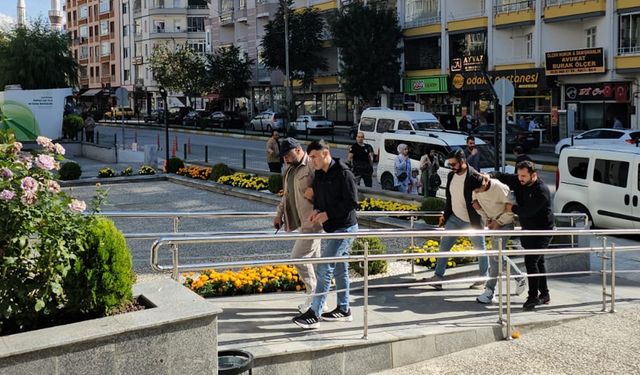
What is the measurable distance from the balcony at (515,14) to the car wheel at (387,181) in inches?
924

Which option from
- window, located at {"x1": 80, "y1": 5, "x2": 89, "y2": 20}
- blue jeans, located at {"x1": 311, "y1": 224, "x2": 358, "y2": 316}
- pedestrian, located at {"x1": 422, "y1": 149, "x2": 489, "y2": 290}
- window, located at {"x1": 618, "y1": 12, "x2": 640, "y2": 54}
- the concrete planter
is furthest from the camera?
window, located at {"x1": 80, "y1": 5, "x2": 89, "y2": 20}

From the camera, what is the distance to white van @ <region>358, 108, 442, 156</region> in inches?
1144

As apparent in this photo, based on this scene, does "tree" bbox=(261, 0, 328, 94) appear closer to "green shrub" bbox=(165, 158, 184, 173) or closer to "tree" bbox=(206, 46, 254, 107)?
"tree" bbox=(206, 46, 254, 107)

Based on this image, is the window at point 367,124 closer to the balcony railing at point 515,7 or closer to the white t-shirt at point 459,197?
the balcony railing at point 515,7

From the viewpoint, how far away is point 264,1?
66062mm

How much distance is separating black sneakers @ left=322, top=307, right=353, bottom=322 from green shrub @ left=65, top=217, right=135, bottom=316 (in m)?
2.41

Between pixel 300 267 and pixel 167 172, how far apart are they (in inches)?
711

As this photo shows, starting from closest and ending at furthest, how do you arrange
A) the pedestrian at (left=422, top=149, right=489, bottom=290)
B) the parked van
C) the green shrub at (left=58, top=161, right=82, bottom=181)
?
the pedestrian at (left=422, top=149, right=489, bottom=290) → the parked van → the green shrub at (left=58, top=161, right=82, bottom=181)

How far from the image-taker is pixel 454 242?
366 inches

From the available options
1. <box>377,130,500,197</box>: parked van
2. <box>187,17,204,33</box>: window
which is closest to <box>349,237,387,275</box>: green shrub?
<box>377,130,500,197</box>: parked van

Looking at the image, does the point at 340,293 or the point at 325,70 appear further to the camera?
the point at 325,70

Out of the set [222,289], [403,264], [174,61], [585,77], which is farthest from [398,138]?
[174,61]

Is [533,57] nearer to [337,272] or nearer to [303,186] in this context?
[303,186]

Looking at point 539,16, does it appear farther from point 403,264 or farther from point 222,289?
point 222,289
